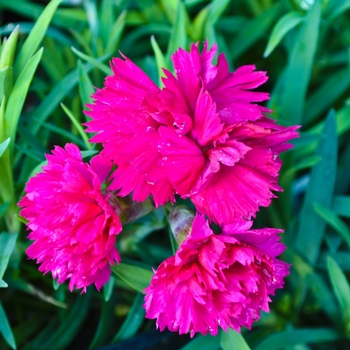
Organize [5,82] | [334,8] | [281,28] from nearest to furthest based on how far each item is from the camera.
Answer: [5,82] → [281,28] → [334,8]

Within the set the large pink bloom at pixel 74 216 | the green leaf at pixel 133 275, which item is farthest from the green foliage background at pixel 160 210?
the large pink bloom at pixel 74 216

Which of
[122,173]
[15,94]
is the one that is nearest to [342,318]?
[122,173]

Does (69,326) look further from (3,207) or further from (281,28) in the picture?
(281,28)

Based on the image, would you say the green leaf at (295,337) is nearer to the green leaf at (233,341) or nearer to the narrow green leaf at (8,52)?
the green leaf at (233,341)

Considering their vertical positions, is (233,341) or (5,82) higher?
(5,82)

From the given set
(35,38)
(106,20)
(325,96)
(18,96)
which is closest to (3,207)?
(18,96)

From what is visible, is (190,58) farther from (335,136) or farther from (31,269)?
(31,269)
